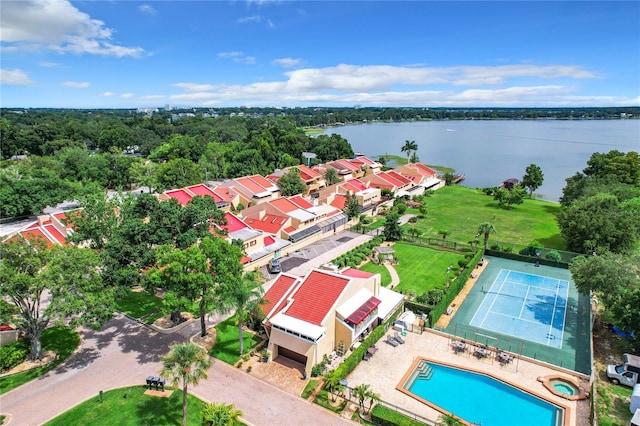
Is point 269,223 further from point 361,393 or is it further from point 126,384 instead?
point 361,393

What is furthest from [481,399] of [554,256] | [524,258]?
[554,256]

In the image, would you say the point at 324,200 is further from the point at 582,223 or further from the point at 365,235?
the point at 582,223

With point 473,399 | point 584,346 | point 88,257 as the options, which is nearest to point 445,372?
point 473,399

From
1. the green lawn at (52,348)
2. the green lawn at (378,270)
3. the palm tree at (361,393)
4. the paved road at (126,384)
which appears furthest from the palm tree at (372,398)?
the green lawn at (52,348)

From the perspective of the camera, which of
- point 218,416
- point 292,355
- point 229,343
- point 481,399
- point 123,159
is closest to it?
point 218,416

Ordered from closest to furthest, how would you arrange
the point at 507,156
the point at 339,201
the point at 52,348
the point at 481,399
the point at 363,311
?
the point at 481,399 → the point at 52,348 → the point at 363,311 → the point at 339,201 → the point at 507,156
